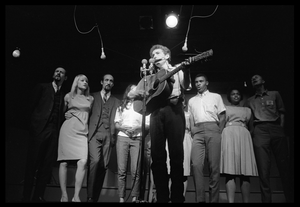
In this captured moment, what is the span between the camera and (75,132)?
4230 millimetres

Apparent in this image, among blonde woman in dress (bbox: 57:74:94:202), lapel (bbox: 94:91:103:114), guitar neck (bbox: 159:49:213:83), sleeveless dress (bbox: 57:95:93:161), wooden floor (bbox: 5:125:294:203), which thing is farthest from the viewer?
wooden floor (bbox: 5:125:294:203)

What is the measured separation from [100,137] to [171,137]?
152 centimetres

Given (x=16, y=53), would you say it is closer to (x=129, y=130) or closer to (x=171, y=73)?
(x=129, y=130)

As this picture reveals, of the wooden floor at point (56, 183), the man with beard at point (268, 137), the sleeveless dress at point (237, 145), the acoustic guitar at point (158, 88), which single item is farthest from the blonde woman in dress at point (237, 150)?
the acoustic guitar at point (158, 88)

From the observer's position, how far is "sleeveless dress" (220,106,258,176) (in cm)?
407

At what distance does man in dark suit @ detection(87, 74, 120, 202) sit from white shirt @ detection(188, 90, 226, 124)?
4.19 feet

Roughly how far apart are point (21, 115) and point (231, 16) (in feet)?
13.9

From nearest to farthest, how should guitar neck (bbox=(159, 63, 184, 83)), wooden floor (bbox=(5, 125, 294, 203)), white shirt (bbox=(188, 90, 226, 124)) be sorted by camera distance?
guitar neck (bbox=(159, 63, 184, 83)) < white shirt (bbox=(188, 90, 226, 124)) < wooden floor (bbox=(5, 125, 294, 203))

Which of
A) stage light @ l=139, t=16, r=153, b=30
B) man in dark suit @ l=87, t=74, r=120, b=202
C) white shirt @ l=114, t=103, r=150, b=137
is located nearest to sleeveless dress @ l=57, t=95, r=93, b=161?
man in dark suit @ l=87, t=74, r=120, b=202

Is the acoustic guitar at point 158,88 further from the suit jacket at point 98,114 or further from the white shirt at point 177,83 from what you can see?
the suit jacket at point 98,114

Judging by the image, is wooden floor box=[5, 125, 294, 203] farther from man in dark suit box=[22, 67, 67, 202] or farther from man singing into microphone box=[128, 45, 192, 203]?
man singing into microphone box=[128, 45, 192, 203]

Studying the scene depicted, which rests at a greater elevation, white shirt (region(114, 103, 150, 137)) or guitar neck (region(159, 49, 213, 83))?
guitar neck (region(159, 49, 213, 83))

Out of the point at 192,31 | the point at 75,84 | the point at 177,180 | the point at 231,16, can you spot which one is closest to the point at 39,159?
the point at 75,84

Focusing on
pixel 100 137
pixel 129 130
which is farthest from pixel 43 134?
pixel 129 130
